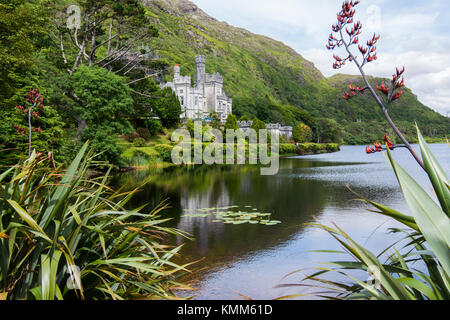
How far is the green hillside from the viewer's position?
88000 mm

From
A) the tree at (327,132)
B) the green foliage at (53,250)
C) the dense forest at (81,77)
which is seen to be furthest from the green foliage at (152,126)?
the tree at (327,132)

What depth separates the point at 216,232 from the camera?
8859mm

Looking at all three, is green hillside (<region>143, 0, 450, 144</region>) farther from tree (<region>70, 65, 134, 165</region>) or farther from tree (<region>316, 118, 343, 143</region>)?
tree (<region>70, 65, 134, 165</region>)

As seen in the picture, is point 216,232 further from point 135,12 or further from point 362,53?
point 135,12

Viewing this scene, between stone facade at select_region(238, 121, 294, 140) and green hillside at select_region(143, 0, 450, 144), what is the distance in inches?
562

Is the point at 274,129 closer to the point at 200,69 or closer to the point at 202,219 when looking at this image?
the point at 200,69

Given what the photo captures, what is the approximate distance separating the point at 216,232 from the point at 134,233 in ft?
19.7

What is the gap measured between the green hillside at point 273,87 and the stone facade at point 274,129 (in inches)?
562

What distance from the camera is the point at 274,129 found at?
6284 cm

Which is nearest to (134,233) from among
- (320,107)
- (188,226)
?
(188,226)

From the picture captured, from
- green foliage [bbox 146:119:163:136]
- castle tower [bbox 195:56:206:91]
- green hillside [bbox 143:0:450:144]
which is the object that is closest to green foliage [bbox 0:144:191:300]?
green foliage [bbox 146:119:163:136]

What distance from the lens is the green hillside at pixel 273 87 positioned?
3465 inches

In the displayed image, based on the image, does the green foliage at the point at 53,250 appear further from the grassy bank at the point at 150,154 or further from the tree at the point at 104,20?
the grassy bank at the point at 150,154

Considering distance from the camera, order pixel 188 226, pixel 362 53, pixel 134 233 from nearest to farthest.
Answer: pixel 134 233 < pixel 362 53 < pixel 188 226
